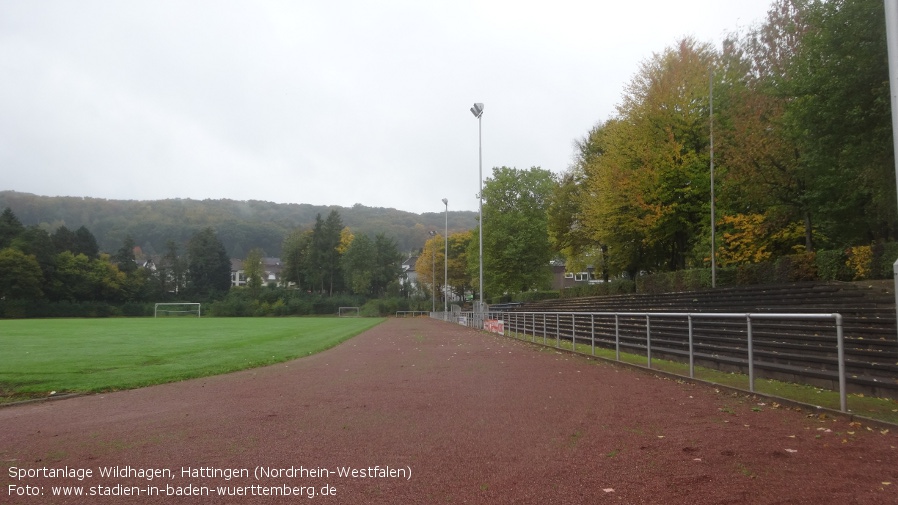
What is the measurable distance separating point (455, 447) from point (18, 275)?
264ft

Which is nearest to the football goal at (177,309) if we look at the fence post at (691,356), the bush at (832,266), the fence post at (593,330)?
the fence post at (593,330)

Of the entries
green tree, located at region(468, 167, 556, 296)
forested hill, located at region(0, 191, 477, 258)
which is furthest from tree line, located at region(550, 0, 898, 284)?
forested hill, located at region(0, 191, 477, 258)

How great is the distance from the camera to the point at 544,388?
933 cm

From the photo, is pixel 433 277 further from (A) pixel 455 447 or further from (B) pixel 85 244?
(A) pixel 455 447

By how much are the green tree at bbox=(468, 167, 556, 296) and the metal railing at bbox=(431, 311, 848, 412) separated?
22.5 m

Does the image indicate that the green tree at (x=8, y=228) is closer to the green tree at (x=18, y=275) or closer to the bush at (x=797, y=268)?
the green tree at (x=18, y=275)

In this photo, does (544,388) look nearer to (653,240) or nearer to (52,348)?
(52,348)

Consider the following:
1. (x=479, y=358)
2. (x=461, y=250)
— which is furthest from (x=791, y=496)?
(x=461, y=250)

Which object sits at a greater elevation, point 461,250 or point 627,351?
point 461,250

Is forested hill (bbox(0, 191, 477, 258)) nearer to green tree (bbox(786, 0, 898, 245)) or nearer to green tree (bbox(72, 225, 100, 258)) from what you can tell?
green tree (bbox(72, 225, 100, 258))

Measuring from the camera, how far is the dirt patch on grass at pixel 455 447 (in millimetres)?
4156

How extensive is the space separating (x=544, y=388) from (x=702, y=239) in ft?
70.9

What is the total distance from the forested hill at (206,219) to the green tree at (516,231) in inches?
2134

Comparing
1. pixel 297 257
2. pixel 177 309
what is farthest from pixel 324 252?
pixel 177 309
